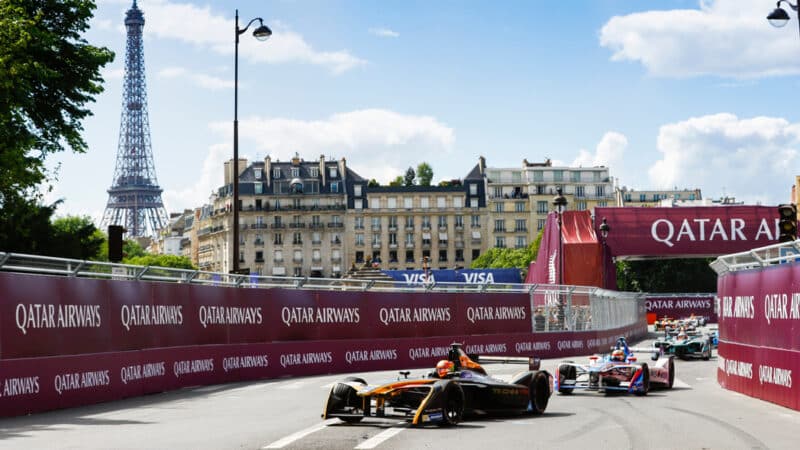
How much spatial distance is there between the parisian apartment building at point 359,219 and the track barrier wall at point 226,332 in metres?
108

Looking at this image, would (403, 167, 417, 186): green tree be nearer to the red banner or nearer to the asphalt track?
the red banner

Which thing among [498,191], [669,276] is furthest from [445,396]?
[498,191]

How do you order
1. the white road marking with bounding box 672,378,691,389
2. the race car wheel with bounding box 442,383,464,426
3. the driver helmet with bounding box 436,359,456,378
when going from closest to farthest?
the race car wheel with bounding box 442,383,464,426
the driver helmet with bounding box 436,359,456,378
the white road marking with bounding box 672,378,691,389

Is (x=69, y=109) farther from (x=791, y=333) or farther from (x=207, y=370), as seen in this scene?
(x=791, y=333)

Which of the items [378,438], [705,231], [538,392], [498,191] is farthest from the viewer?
[498,191]

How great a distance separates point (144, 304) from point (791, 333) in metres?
11.4

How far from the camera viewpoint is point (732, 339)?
21.1 metres

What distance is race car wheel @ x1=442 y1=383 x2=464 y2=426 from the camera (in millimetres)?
13906

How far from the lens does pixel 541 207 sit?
152500 millimetres

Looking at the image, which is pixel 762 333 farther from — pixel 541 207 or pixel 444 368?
pixel 541 207

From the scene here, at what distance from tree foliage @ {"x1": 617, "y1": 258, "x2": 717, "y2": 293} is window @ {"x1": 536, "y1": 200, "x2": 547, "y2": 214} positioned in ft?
119

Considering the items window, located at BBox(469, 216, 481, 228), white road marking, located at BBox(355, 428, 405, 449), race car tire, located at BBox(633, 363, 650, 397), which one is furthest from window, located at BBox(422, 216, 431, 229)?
white road marking, located at BBox(355, 428, 405, 449)

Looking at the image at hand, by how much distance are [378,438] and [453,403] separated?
2.10 meters

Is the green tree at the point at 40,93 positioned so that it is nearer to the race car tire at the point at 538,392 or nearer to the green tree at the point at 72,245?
the green tree at the point at 72,245
